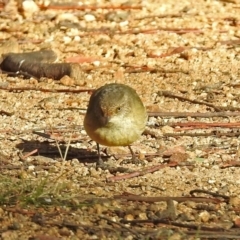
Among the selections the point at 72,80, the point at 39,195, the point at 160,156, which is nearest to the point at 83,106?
the point at 72,80

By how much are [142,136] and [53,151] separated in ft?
2.90

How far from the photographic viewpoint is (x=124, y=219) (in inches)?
243

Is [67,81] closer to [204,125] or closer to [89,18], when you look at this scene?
[204,125]

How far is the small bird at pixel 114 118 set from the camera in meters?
7.45

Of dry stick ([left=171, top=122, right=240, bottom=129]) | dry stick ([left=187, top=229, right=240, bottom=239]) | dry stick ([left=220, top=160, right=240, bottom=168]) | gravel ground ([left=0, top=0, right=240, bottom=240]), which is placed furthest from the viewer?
dry stick ([left=171, top=122, right=240, bottom=129])

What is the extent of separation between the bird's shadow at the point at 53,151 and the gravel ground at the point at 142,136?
17 mm

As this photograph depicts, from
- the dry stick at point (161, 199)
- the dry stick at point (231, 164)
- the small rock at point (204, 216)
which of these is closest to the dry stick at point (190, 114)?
the dry stick at point (231, 164)

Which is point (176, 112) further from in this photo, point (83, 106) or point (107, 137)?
point (107, 137)

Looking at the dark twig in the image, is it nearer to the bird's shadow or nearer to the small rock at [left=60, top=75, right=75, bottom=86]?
the bird's shadow

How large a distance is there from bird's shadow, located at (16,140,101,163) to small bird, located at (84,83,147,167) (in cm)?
26

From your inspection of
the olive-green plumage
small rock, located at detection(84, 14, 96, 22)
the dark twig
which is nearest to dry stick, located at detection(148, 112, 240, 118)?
the dark twig

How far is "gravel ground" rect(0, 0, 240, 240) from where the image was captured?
6.18m

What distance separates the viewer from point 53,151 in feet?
26.2

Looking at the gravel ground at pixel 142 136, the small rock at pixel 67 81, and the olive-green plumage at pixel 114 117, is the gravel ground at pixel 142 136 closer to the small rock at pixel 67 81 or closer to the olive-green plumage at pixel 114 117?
the small rock at pixel 67 81
